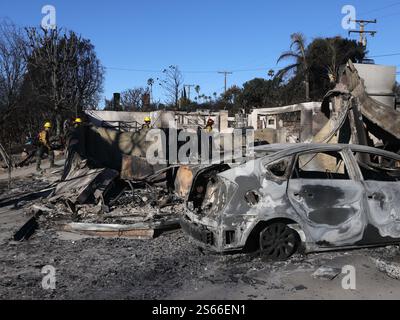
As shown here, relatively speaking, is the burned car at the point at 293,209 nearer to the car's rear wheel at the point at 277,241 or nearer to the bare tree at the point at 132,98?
the car's rear wheel at the point at 277,241

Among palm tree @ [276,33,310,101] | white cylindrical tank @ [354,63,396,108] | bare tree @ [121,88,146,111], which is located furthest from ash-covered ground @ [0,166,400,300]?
bare tree @ [121,88,146,111]

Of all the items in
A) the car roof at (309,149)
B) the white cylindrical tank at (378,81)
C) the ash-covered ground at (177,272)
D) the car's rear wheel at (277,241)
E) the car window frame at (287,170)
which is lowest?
the ash-covered ground at (177,272)

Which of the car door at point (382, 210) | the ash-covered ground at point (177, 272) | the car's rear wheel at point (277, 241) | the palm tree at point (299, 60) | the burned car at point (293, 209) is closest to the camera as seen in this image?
the ash-covered ground at point (177, 272)

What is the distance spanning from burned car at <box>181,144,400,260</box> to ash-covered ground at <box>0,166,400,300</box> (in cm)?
28

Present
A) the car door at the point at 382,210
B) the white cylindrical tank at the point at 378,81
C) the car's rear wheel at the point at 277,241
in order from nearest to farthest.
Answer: the car's rear wheel at the point at 277,241
the car door at the point at 382,210
the white cylindrical tank at the point at 378,81

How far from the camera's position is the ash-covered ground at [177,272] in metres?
4.90

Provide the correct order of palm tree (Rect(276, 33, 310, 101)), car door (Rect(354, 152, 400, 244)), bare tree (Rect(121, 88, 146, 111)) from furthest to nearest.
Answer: bare tree (Rect(121, 88, 146, 111)) → palm tree (Rect(276, 33, 310, 101)) → car door (Rect(354, 152, 400, 244))

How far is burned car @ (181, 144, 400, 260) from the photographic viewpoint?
5.57 metres

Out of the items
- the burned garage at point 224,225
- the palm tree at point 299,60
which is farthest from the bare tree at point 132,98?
the burned garage at point 224,225

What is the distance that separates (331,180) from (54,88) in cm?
3079

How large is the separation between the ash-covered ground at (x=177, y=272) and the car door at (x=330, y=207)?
1.22 feet

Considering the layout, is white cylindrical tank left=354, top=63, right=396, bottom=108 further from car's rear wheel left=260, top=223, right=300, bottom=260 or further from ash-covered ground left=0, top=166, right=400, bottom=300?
car's rear wheel left=260, top=223, right=300, bottom=260

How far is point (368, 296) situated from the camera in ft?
15.8
